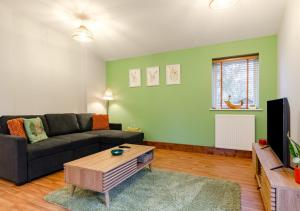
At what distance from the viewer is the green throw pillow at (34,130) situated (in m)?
2.84

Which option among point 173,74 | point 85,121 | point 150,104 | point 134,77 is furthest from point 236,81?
point 85,121

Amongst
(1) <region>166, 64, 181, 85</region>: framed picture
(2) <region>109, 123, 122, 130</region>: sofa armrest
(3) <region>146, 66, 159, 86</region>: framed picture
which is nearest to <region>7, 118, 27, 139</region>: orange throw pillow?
(2) <region>109, 123, 122, 130</region>: sofa armrest

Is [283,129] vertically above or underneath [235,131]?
above

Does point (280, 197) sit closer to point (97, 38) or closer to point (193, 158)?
point (193, 158)

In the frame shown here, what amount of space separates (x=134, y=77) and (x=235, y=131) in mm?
2684

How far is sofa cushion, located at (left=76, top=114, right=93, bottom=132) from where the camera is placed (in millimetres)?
4111

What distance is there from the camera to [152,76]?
4.50m

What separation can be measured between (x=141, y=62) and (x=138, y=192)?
10.8ft

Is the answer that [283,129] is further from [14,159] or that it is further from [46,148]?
[14,159]

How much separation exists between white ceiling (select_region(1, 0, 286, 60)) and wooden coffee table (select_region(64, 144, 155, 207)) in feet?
7.66

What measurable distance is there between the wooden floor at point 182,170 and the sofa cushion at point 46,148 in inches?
13.7

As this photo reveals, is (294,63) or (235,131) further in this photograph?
(235,131)

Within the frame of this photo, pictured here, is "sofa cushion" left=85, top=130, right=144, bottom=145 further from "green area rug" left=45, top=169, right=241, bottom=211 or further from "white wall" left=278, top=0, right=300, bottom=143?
"white wall" left=278, top=0, right=300, bottom=143

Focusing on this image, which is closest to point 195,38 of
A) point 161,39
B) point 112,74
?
point 161,39
